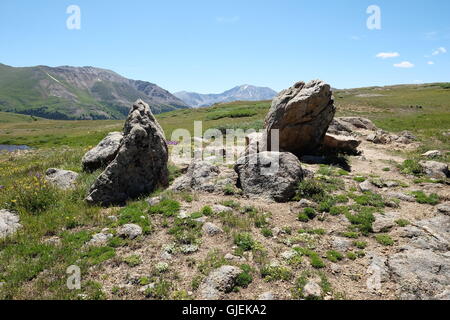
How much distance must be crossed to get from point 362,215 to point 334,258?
3.88m

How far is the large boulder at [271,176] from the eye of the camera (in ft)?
52.6

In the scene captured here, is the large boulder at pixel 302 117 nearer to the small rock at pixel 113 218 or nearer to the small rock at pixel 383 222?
the small rock at pixel 383 222

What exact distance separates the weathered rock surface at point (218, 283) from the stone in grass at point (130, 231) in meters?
4.37

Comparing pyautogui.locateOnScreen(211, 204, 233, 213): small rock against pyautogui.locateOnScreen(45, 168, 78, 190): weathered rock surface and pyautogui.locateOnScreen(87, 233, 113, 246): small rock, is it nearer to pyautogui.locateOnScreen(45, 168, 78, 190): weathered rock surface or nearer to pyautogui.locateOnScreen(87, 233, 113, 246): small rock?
pyautogui.locateOnScreen(87, 233, 113, 246): small rock

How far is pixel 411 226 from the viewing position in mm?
12672

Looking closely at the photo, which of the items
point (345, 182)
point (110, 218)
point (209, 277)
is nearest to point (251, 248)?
point (209, 277)

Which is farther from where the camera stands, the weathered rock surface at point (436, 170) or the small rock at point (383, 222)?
the weathered rock surface at point (436, 170)

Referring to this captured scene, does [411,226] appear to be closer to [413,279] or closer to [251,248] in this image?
[413,279]

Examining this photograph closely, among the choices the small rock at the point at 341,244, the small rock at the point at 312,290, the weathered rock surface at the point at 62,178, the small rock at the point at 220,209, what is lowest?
the small rock at the point at 312,290

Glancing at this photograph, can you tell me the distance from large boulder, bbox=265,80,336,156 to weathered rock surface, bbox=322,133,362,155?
130 cm

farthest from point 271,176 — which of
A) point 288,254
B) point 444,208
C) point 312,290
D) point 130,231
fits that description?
point 444,208

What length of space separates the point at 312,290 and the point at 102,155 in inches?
624

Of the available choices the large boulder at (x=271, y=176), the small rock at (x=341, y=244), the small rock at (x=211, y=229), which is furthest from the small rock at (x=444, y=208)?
the small rock at (x=211, y=229)

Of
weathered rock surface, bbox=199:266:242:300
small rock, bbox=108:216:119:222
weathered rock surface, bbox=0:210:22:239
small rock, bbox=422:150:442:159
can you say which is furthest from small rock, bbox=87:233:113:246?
small rock, bbox=422:150:442:159
